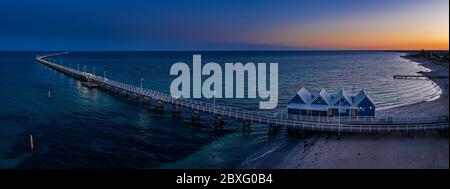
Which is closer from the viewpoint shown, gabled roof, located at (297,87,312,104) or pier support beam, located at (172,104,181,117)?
gabled roof, located at (297,87,312,104)

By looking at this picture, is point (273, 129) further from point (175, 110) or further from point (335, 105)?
point (175, 110)

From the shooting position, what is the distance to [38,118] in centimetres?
4522

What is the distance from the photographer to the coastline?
26.0m

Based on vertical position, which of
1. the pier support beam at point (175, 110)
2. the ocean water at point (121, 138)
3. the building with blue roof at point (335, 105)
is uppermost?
the building with blue roof at point (335, 105)

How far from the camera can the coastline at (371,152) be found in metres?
26.0

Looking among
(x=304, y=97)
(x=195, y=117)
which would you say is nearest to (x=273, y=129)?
(x=304, y=97)

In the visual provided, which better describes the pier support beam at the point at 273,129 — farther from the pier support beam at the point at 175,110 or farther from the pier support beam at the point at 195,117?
the pier support beam at the point at 175,110

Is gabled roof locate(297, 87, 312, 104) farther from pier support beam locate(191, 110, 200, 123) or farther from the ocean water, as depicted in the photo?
pier support beam locate(191, 110, 200, 123)

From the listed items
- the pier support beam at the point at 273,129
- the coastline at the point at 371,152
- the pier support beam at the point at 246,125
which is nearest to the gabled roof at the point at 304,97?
the pier support beam at the point at 273,129

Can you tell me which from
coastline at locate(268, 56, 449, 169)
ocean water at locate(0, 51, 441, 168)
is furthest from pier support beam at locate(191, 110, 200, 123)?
coastline at locate(268, 56, 449, 169)

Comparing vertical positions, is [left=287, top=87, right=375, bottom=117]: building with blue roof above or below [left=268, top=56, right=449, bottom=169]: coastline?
above
